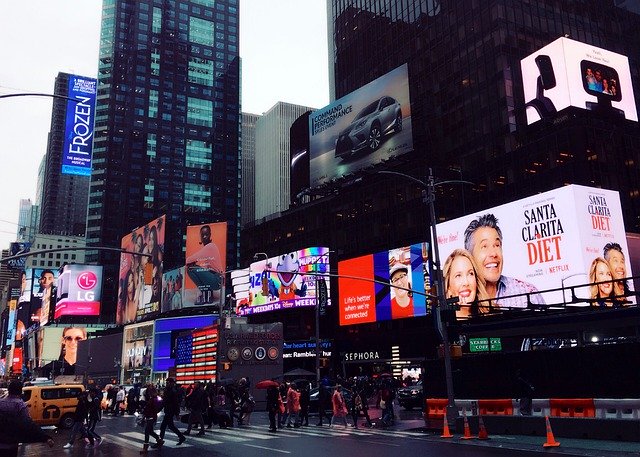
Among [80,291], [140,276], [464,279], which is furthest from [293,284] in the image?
[80,291]

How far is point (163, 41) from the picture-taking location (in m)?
192

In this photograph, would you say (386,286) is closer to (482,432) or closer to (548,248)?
(548,248)

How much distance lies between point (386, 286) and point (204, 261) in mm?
28222

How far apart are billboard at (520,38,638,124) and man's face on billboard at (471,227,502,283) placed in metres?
12.8

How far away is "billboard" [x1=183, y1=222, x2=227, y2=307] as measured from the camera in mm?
79562

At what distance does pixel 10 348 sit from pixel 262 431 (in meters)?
180

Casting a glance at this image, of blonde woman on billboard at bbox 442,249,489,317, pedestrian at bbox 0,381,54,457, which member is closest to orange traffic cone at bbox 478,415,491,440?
pedestrian at bbox 0,381,54,457

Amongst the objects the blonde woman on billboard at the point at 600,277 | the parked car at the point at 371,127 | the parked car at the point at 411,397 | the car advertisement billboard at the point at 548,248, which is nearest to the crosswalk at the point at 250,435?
the parked car at the point at 411,397

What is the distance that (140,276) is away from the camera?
93625 mm

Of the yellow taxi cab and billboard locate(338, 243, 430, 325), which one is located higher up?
billboard locate(338, 243, 430, 325)

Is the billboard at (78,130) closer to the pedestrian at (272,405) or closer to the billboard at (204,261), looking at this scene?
the pedestrian at (272,405)

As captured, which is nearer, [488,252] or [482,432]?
[482,432]

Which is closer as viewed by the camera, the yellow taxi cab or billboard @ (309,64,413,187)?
the yellow taxi cab

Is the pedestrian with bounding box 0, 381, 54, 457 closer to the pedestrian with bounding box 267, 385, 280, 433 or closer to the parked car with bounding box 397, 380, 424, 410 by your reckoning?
the pedestrian with bounding box 267, 385, 280, 433
